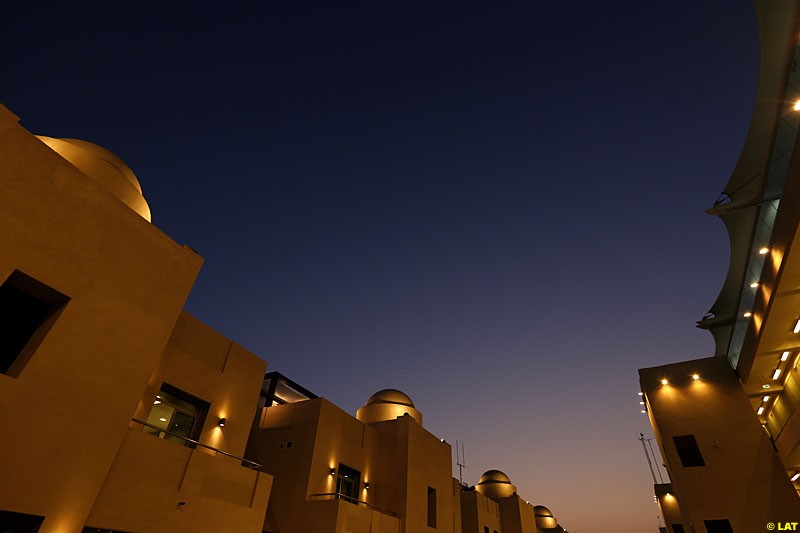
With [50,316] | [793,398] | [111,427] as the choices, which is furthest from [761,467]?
[50,316]

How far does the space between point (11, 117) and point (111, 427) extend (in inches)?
269

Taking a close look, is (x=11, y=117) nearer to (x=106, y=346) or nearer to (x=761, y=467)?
(x=106, y=346)

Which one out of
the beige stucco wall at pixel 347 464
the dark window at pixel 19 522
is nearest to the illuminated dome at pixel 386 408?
the beige stucco wall at pixel 347 464

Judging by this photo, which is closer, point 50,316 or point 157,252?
point 50,316

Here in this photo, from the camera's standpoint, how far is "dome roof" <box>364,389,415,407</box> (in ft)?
89.6

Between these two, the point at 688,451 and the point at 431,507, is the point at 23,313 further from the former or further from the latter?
the point at 688,451

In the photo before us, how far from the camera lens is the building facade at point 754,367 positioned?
13898 mm

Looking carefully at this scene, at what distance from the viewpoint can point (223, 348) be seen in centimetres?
1617

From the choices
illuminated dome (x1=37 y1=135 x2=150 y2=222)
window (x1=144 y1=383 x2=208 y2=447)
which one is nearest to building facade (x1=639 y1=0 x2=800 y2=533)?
illuminated dome (x1=37 y1=135 x2=150 y2=222)

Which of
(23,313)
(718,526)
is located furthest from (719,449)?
(23,313)

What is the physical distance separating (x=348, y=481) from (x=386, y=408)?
21.8 ft

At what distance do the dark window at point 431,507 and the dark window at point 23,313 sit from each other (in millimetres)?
20201

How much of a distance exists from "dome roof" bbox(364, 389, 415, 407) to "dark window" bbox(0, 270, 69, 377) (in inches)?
803

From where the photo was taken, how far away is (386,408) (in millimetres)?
26641
